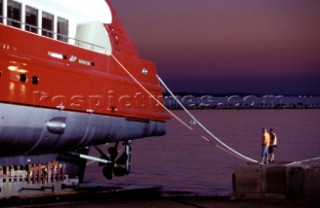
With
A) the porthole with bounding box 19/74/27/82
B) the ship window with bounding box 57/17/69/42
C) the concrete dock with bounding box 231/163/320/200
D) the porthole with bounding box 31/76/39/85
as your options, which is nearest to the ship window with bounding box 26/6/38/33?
the ship window with bounding box 57/17/69/42

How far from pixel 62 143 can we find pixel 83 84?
4.62 ft

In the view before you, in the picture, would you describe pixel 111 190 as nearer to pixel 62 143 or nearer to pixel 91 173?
pixel 62 143

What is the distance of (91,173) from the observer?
23.8m

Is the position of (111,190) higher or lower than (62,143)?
lower

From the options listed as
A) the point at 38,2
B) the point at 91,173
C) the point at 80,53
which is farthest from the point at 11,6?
the point at 91,173

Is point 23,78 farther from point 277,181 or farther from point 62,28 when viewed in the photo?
point 277,181

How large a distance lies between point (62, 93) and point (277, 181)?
483 centimetres

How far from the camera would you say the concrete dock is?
1147cm

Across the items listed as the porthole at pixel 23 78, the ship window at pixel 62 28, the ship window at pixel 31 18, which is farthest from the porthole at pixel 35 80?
the ship window at pixel 62 28

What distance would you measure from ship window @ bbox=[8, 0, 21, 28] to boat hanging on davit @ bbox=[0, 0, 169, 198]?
2cm

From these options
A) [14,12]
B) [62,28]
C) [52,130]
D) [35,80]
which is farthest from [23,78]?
[62,28]

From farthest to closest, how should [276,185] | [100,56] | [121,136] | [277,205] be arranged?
[121,136], [100,56], [276,185], [277,205]

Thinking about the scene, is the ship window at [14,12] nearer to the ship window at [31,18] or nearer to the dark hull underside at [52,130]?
the ship window at [31,18]

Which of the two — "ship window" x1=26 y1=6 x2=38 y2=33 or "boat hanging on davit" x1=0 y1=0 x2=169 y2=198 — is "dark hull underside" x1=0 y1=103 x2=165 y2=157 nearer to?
"boat hanging on davit" x1=0 y1=0 x2=169 y2=198
